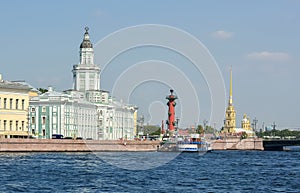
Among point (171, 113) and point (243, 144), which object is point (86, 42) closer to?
point (171, 113)

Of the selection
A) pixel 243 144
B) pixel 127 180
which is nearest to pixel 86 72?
pixel 243 144

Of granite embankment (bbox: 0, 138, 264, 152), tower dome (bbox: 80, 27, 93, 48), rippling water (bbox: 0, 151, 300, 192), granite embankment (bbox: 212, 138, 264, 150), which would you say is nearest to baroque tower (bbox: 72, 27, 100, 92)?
tower dome (bbox: 80, 27, 93, 48)

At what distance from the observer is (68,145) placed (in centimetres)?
8600

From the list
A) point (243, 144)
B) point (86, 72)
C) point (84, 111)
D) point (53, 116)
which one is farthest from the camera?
point (243, 144)

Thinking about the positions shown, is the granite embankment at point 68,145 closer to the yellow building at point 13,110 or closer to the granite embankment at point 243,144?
the yellow building at point 13,110

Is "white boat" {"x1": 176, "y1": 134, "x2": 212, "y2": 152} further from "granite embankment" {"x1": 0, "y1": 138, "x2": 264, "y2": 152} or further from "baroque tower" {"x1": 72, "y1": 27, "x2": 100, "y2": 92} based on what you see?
"baroque tower" {"x1": 72, "y1": 27, "x2": 100, "y2": 92}

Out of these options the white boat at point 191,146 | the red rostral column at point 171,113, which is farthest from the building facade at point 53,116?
the red rostral column at point 171,113

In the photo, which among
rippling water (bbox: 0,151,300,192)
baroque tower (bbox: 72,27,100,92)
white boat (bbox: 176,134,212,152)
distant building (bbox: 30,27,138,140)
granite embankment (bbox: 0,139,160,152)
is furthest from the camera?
baroque tower (bbox: 72,27,100,92)

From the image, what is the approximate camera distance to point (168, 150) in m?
105

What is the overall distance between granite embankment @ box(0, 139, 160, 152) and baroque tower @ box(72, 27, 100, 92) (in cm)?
2179

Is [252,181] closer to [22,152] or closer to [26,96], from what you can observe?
[22,152]

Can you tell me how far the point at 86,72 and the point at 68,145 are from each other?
41.3 m

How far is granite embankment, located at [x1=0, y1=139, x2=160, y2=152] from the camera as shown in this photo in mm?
76419

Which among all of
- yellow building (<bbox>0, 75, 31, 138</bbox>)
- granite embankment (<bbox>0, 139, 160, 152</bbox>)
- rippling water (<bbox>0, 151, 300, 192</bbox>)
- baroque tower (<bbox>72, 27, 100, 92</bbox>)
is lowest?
rippling water (<bbox>0, 151, 300, 192</bbox>)
